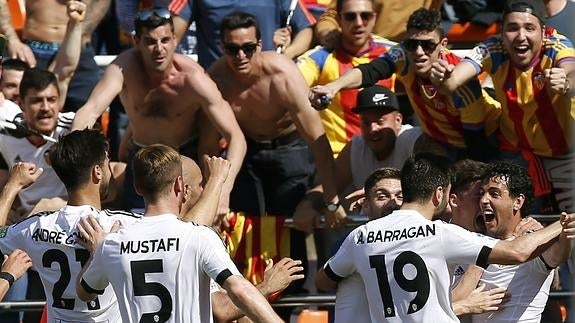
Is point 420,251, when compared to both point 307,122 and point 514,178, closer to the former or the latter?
point 514,178

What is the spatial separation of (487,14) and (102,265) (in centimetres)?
537

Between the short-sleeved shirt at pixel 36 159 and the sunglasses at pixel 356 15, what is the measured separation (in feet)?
6.76

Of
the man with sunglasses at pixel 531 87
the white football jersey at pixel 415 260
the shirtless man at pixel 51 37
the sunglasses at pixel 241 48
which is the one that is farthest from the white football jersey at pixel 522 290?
the shirtless man at pixel 51 37

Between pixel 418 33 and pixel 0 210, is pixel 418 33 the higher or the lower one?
the higher one

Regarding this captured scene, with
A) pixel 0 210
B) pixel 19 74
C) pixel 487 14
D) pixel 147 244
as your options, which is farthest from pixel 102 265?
pixel 487 14

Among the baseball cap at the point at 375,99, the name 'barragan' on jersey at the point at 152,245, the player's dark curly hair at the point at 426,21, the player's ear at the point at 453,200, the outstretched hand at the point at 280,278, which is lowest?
the outstretched hand at the point at 280,278

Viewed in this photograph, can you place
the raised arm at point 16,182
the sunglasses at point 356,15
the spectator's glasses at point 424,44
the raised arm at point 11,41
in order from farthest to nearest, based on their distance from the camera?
the raised arm at point 11,41
the sunglasses at point 356,15
the spectator's glasses at point 424,44
the raised arm at point 16,182

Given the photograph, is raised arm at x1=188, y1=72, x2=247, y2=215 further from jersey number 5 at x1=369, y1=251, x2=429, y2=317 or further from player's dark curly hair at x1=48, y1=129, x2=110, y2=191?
jersey number 5 at x1=369, y1=251, x2=429, y2=317

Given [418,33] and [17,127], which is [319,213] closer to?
[418,33]

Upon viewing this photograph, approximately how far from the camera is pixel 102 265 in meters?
7.59

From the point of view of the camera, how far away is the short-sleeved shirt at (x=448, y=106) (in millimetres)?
9977

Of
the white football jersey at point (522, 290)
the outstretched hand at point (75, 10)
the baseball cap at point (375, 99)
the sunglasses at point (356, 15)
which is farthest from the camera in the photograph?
the outstretched hand at point (75, 10)

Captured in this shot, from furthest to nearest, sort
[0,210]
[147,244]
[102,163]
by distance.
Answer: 1. [0,210]
2. [102,163]
3. [147,244]

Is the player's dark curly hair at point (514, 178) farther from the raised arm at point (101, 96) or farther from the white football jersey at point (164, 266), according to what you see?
the raised arm at point (101, 96)
